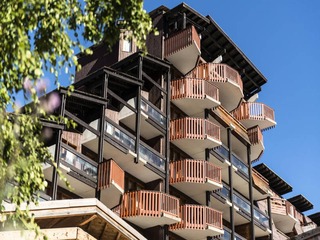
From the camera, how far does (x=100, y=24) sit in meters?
15.0

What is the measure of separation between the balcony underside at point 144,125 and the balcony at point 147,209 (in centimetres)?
452

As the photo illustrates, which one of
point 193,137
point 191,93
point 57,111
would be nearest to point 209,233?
point 193,137

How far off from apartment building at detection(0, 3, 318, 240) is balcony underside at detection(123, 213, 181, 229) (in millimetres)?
60

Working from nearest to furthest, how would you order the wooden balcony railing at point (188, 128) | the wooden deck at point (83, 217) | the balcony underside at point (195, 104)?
the wooden deck at point (83, 217) < the wooden balcony railing at point (188, 128) < the balcony underside at point (195, 104)

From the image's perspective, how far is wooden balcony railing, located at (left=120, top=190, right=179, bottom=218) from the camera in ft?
113

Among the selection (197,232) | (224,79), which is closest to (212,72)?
(224,79)

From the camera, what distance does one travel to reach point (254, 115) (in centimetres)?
4869

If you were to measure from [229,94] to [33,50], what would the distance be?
108ft

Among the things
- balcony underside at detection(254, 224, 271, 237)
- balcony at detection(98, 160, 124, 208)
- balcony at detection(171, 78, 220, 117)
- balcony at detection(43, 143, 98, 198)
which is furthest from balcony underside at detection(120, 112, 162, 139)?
balcony underside at detection(254, 224, 271, 237)

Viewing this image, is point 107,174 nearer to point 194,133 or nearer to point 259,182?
point 194,133

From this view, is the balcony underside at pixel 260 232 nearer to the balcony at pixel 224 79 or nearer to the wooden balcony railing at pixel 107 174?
the balcony at pixel 224 79

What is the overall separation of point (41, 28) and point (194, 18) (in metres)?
31.4

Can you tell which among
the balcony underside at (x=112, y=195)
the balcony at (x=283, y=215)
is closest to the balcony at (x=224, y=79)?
the balcony at (x=283, y=215)

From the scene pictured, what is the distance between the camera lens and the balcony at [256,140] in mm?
48375
